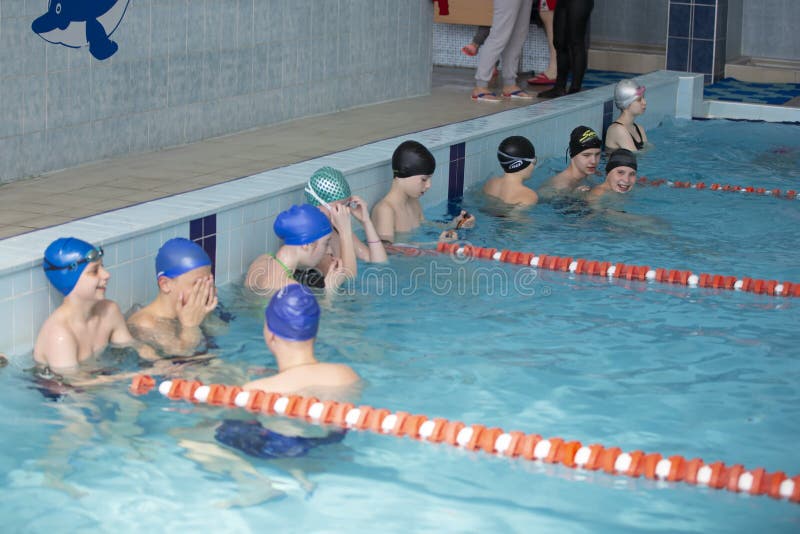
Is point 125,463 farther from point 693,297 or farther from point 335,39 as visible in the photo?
point 335,39

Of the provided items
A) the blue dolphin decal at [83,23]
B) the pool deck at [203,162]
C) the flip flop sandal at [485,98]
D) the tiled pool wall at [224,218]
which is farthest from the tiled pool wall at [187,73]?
the tiled pool wall at [224,218]

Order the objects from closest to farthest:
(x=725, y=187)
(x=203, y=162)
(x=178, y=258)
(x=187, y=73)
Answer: (x=178, y=258) → (x=203, y=162) → (x=187, y=73) → (x=725, y=187)

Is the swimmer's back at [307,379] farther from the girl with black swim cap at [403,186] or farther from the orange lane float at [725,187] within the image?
the orange lane float at [725,187]

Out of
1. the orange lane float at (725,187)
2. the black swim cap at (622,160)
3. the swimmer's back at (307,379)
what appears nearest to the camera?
the swimmer's back at (307,379)

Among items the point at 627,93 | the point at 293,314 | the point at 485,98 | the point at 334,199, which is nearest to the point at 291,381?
the point at 293,314

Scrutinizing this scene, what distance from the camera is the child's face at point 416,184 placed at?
624 centimetres

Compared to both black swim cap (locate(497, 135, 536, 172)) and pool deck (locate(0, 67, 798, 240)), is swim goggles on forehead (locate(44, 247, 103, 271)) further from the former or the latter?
black swim cap (locate(497, 135, 536, 172))

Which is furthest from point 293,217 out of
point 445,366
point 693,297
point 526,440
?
point 693,297

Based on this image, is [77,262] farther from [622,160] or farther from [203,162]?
[622,160]

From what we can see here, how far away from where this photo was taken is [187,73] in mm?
7184

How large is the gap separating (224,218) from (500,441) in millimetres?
2111

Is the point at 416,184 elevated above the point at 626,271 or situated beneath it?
elevated above

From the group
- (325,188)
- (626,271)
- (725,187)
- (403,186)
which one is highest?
(325,188)

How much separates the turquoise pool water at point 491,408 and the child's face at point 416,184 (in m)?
0.33
